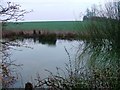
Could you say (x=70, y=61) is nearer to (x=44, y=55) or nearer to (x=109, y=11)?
(x=109, y=11)

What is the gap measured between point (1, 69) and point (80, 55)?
10.4 feet

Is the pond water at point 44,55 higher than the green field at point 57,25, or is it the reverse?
the green field at point 57,25

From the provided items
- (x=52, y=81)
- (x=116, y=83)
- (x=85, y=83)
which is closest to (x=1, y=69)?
(x=52, y=81)

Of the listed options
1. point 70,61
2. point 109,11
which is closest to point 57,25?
point 109,11

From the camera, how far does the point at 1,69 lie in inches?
95.4

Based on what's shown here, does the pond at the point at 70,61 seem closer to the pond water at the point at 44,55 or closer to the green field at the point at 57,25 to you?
the pond water at the point at 44,55

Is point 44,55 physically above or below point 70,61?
below

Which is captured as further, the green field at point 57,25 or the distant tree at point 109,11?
the green field at point 57,25

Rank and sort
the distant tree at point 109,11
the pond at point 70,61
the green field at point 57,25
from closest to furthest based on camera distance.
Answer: the pond at point 70,61 → the distant tree at point 109,11 → the green field at point 57,25

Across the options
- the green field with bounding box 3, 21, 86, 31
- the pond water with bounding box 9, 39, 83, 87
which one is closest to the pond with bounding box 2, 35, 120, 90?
the pond water with bounding box 9, 39, 83, 87

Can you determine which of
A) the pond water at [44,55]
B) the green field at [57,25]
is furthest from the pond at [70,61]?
the green field at [57,25]

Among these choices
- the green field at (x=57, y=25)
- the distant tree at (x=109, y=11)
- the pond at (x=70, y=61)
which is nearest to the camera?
the pond at (x=70, y=61)

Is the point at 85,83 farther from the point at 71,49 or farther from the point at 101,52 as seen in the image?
the point at 71,49

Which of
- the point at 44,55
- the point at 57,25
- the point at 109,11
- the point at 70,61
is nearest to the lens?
the point at 70,61
